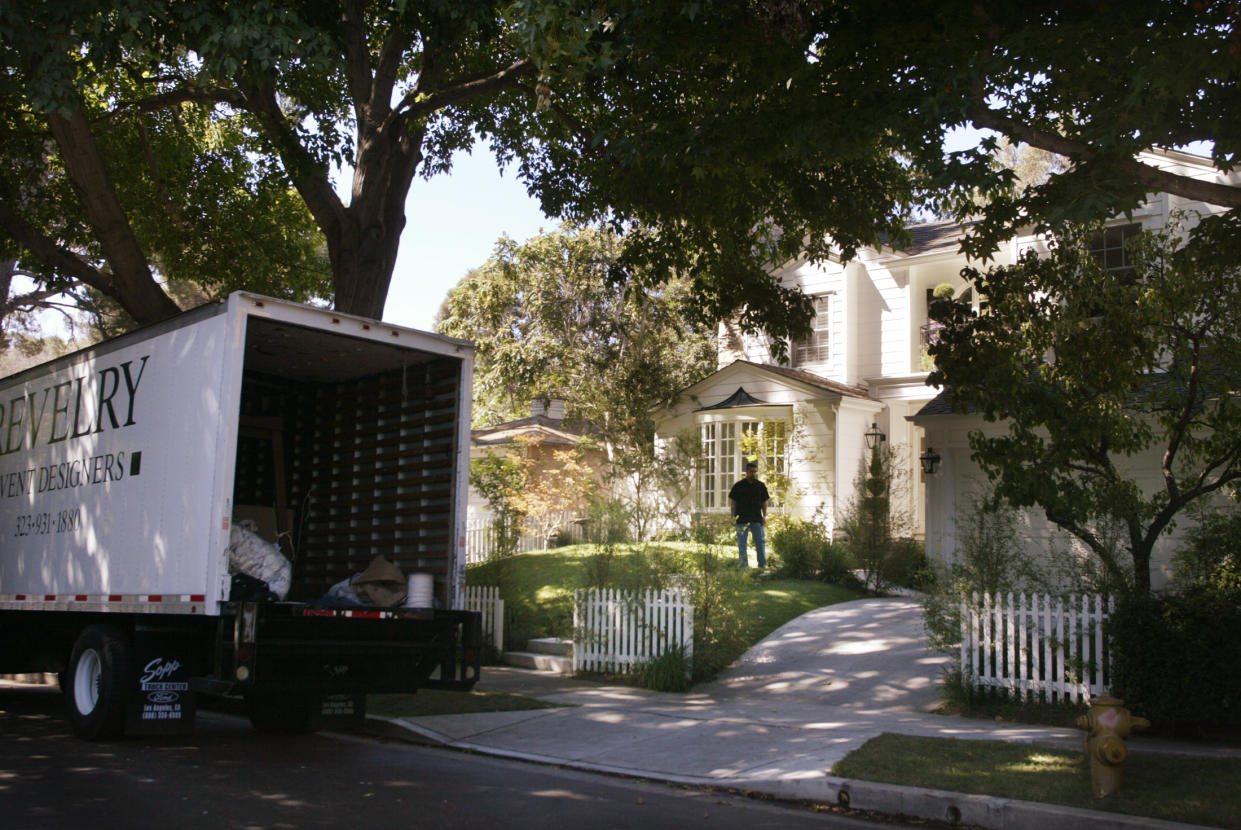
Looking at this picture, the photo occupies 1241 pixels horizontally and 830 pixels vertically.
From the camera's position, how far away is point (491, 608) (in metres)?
14.0

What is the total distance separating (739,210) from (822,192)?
1.04 metres

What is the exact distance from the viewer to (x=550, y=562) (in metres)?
18.8

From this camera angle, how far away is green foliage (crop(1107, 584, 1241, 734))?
8.38 meters

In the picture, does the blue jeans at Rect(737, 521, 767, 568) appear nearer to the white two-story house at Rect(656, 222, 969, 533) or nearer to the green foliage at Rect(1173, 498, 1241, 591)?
the white two-story house at Rect(656, 222, 969, 533)

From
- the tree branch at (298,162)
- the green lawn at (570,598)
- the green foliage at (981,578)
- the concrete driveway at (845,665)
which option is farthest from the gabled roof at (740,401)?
the tree branch at (298,162)

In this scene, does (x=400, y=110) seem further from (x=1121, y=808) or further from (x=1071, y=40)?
(x=1121, y=808)

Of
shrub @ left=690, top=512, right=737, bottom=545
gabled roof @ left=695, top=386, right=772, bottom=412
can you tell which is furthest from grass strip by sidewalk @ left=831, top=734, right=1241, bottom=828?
gabled roof @ left=695, top=386, right=772, bottom=412

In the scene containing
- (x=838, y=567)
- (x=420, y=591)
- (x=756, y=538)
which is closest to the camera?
(x=420, y=591)

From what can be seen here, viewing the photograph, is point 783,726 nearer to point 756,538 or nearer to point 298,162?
point 756,538

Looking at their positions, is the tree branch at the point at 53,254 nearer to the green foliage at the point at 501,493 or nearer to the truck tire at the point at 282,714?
the green foliage at the point at 501,493

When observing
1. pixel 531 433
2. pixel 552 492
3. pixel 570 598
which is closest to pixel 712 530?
pixel 570 598

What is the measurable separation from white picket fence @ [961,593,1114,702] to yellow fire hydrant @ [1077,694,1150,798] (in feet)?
10.3

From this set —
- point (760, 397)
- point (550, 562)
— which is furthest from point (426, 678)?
point (760, 397)

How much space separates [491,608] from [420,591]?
4.90m
